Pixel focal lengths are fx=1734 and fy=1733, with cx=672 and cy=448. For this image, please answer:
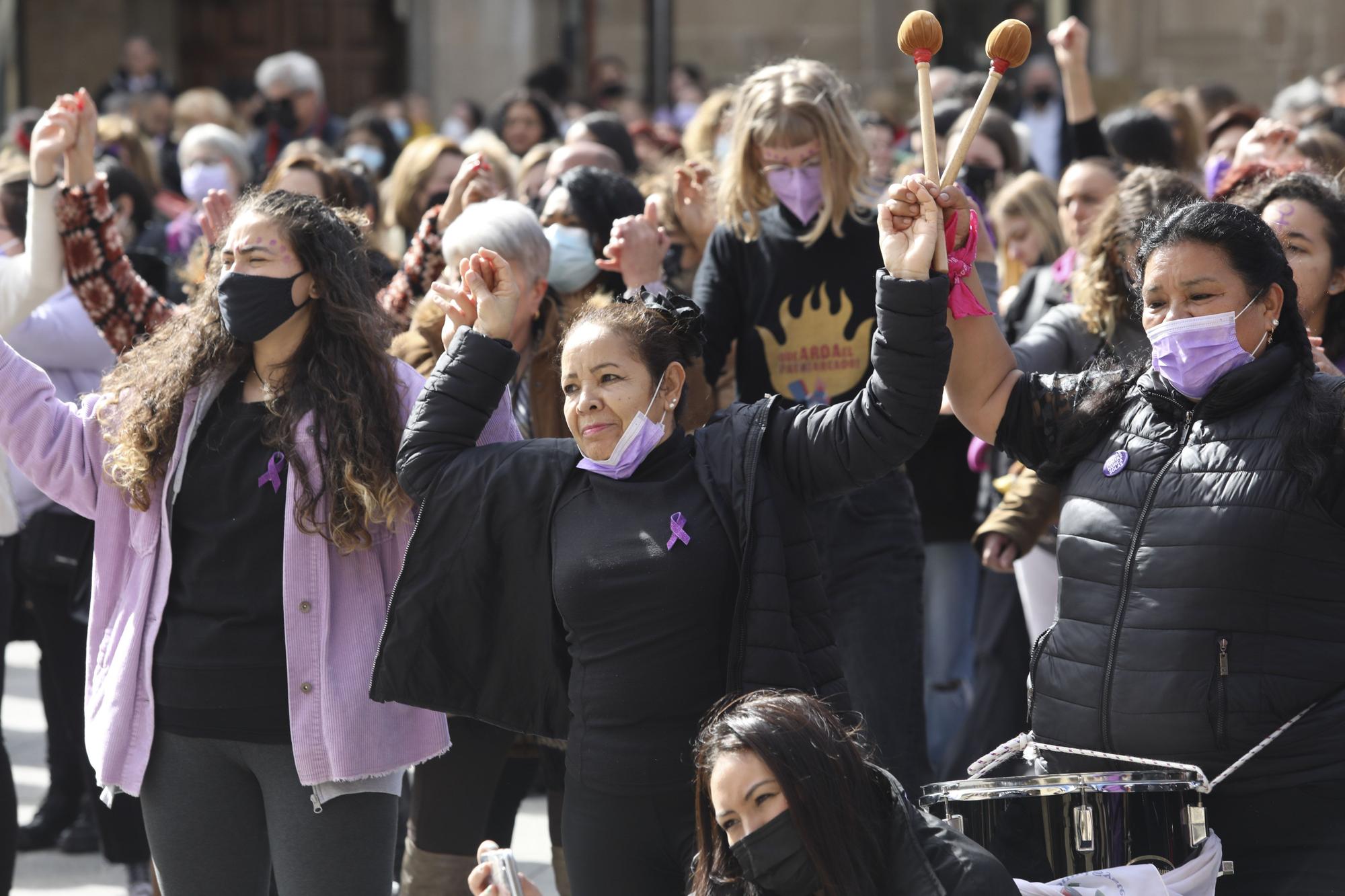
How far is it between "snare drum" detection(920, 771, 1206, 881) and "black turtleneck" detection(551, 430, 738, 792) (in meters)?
0.50

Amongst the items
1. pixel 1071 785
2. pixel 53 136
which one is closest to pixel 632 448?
pixel 1071 785

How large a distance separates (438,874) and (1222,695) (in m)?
1.96

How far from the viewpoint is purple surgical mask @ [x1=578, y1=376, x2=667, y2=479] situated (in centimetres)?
320

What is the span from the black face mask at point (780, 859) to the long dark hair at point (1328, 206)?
1.85m

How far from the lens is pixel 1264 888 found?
117 inches

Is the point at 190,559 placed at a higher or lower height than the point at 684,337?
lower

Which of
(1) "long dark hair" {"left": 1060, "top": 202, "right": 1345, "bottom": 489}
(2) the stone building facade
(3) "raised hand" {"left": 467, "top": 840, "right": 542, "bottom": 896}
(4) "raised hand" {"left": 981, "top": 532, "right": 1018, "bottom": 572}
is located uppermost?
(2) the stone building facade

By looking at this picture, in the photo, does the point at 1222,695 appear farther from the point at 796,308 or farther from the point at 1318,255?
the point at 796,308

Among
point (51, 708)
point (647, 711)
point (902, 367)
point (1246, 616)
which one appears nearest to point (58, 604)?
point (51, 708)

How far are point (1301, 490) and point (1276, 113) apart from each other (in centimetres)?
719

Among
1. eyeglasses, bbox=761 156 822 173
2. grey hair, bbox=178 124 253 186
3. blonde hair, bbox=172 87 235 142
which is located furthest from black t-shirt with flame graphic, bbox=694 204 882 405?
blonde hair, bbox=172 87 235 142

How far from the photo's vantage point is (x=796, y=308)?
4496mm

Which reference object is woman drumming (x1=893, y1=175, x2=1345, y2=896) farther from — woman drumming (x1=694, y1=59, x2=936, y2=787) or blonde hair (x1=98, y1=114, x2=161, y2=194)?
blonde hair (x1=98, y1=114, x2=161, y2=194)

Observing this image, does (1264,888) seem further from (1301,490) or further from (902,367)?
(902,367)
